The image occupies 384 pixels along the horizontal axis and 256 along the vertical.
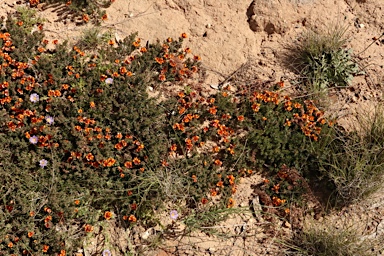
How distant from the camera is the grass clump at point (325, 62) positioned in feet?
18.5

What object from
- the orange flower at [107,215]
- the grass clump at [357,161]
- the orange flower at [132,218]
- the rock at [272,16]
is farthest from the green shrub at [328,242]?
the rock at [272,16]

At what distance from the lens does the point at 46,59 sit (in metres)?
5.51

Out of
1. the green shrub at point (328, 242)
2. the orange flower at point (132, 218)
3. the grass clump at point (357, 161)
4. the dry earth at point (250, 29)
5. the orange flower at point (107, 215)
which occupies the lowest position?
the orange flower at point (107, 215)

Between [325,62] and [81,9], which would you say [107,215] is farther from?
[325,62]

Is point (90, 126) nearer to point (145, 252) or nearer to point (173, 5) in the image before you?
point (145, 252)

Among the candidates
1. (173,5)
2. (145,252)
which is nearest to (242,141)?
(145,252)

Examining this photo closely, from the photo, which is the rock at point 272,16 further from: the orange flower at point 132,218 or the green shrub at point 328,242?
the orange flower at point 132,218

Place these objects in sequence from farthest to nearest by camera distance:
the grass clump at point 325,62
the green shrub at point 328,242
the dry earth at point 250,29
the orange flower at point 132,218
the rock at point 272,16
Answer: the rock at point 272,16 < the dry earth at point 250,29 < the grass clump at point 325,62 < the orange flower at point 132,218 < the green shrub at point 328,242

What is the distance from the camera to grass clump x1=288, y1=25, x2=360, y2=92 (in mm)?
5645

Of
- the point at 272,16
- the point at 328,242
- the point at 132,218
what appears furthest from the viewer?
the point at 272,16

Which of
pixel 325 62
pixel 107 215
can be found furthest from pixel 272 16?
pixel 107 215

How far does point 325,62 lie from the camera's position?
5695 mm

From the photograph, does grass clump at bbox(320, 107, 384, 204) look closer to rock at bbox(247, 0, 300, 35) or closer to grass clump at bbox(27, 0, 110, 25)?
rock at bbox(247, 0, 300, 35)

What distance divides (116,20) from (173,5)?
0.81 m
